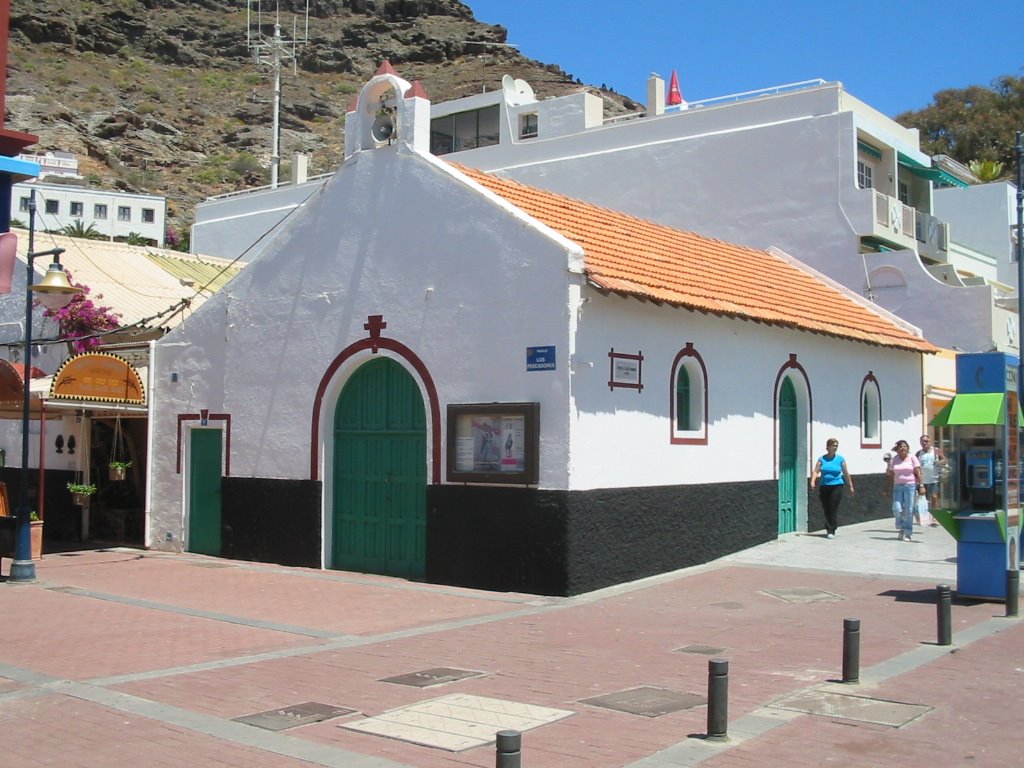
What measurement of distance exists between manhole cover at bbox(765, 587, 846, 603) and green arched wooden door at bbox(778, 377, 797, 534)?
461 centimetres

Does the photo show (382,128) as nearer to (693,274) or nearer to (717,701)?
(693,274)

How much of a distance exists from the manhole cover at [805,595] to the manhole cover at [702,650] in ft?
10.1

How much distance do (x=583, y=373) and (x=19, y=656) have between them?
7.10m

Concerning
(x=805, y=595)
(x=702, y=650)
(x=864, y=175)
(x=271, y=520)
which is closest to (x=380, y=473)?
(x=271, y=520)

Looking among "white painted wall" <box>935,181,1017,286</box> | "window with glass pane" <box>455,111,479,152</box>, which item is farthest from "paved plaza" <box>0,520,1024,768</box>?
"window with glass pane" <box>455,111,479,152</box>

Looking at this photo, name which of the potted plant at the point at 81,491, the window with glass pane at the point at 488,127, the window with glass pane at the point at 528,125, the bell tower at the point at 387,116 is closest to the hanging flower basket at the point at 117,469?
the potted plant at the point at 81,491

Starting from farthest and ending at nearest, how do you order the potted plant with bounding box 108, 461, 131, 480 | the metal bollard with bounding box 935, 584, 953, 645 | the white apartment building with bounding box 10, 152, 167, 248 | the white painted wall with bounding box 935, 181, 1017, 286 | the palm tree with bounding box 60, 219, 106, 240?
the white apartment building with bounding box 10, 152, 167, 248, the palm tree with bounding box 60, 219, 106, 240, the white painted wall with bounding box 935, 181, 1017, 286, the potted plant with bounding box 108, 461, 131, 480, the metal bollard with bounding box 935, 584, 953, 645

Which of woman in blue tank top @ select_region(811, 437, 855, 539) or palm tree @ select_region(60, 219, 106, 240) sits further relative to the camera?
palm tree @ select_region(60, 219, 106, 240)

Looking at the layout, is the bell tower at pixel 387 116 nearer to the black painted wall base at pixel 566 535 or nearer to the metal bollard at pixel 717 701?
the black painted wall base at pixel 566 535

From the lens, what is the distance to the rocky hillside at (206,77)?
278ft

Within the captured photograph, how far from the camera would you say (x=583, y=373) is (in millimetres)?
13578

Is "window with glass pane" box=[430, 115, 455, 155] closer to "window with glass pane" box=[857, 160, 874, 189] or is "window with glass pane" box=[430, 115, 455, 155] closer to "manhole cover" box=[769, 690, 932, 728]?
"window with glass pane" box=[857, 160, 874, 189]

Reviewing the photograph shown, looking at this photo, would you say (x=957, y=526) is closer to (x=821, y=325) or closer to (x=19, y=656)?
(x=821, y=325)

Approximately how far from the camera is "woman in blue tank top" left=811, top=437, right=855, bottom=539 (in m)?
17.5
